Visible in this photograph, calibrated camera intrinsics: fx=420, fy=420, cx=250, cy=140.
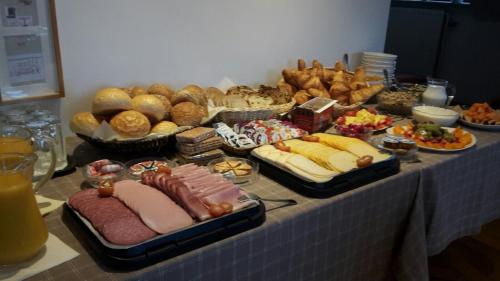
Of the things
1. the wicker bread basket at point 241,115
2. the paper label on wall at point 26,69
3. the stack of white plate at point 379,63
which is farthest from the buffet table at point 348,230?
the stack of white plate at point 379,63

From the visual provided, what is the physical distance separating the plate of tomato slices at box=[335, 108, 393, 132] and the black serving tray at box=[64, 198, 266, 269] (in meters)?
0.65

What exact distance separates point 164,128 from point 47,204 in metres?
0.37

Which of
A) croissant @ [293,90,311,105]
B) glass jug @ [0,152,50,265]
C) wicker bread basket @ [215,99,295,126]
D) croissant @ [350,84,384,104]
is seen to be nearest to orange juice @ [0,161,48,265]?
glass jug @ [0,152,50,265]

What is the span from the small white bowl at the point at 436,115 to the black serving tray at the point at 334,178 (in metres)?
0.50

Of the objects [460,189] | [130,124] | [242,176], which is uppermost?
[130,124]

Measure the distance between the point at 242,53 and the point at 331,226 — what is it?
0.88 m

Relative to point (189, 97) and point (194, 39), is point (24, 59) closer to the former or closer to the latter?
point (189, 97)

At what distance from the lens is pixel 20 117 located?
1042 millimetres

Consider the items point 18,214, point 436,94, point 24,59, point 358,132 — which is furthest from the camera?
point 436,94

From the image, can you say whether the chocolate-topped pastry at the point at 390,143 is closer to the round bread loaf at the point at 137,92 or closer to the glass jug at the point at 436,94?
the glass jug at the point at 436,94

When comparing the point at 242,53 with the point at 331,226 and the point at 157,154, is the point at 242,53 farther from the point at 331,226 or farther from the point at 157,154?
the point at 331,226

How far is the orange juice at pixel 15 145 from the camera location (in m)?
0.83

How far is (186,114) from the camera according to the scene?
4.00ft

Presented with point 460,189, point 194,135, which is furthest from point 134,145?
point 460,189
